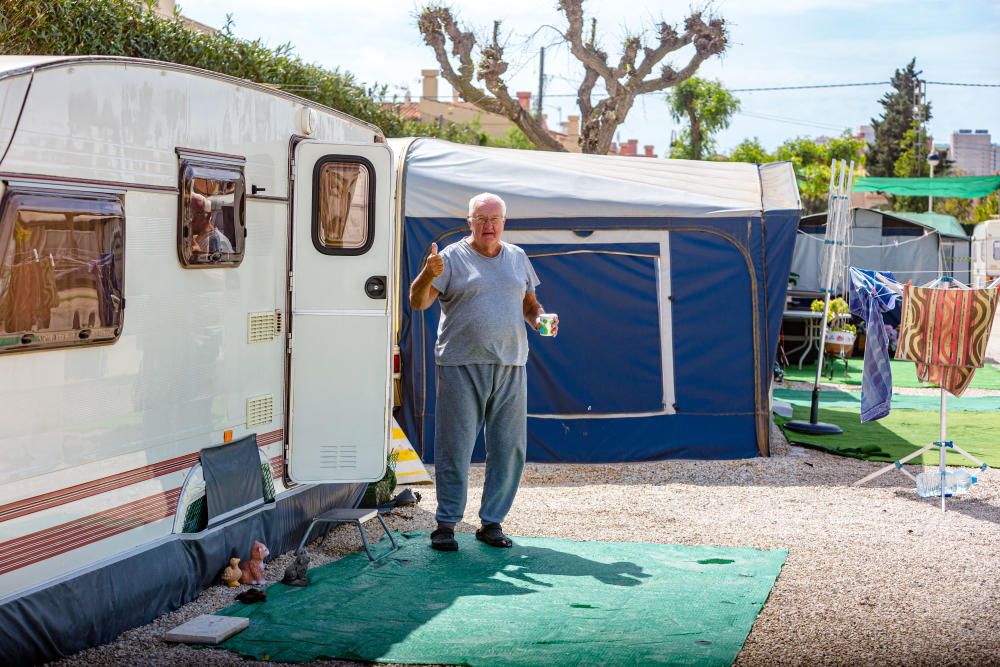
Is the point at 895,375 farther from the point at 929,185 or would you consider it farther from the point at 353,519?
the point at 353,519

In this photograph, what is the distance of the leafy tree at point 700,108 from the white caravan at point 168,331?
3212 centimetres

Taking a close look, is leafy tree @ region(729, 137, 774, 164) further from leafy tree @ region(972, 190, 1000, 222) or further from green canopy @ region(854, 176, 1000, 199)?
green canopy @ region(854, 176, 1000, 199)

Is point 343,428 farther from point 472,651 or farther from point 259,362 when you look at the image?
point 472,651

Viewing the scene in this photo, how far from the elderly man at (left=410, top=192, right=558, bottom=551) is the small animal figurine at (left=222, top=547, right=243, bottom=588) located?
103 centimetres

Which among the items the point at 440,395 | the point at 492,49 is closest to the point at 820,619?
the point at 440,395

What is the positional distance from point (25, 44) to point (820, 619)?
8.58m

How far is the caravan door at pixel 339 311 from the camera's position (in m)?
5.28

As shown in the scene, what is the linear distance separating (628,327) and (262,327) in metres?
3.47

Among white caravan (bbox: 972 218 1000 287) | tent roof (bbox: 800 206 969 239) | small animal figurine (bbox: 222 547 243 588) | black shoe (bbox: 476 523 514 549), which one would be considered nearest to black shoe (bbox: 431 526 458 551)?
black shoe (bbox: 476 523 514 549)

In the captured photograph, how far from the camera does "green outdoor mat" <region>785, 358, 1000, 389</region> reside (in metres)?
13.1

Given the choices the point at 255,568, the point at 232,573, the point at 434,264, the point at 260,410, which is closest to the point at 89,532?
the point at 232,573

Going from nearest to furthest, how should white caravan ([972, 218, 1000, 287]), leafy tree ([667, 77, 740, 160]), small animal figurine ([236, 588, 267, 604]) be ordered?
small animal figurine ([236, 588, 267, 604])
white caravan ([972, 218, 1000, 287])
leafy tree ([667, 77, 740, 160])

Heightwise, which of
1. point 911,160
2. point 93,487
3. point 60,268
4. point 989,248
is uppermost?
point 911,160

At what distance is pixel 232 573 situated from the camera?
4.82 meters
